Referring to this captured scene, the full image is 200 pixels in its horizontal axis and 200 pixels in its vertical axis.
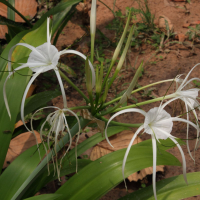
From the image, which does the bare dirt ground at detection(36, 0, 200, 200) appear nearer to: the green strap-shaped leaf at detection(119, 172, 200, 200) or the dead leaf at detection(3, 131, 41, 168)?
the green strap-shaped leaf at detection(119, 172, 200, 200)

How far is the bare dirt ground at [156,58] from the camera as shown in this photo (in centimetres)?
158

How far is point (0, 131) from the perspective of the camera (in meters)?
1.04

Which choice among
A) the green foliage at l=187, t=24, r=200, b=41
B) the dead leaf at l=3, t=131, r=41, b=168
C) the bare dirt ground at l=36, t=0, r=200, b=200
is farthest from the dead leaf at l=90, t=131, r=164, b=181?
the green foliage at l=187, t=24, r=200, b=41

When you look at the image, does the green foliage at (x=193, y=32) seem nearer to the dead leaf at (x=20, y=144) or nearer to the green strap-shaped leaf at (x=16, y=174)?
the dead leaf at (x=20, y=144)

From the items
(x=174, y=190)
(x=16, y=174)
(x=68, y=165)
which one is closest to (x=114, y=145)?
(x=68, y=165)

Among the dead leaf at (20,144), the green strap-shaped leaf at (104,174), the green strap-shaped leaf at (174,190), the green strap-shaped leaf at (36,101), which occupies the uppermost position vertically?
the green strap-shaped leaf at (36,101)

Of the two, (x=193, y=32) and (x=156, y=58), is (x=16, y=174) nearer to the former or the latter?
(x=156, y=58)

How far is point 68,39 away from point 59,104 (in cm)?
96

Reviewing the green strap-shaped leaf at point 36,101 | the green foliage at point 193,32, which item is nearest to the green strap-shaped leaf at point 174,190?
the green strap-shaped leaf at point 36,101

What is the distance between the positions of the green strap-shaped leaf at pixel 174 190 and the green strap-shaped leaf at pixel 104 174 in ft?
0.34

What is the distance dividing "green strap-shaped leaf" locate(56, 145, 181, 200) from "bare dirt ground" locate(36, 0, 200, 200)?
1.73ft

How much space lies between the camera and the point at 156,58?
92.9 inches

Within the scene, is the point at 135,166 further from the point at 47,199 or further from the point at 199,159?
the point at 199,159

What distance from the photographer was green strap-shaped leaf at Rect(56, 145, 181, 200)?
0.91m
